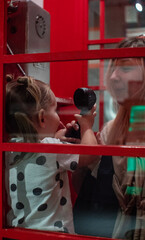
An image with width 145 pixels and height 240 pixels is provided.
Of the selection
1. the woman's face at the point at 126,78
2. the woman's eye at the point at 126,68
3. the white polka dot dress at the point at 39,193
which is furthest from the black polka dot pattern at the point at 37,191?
the woman's eye at the point at 126,68

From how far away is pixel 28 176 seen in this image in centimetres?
149

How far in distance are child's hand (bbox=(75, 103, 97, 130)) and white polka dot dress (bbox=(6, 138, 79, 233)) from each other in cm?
22

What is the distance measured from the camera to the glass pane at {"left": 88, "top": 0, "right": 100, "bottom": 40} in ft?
7.66

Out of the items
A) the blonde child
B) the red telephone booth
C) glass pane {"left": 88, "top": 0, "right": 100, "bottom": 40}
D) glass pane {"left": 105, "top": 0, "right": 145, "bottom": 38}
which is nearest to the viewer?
the red telephone booth

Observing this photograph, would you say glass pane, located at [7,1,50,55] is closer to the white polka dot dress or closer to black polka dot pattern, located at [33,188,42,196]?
the white polka dot dress

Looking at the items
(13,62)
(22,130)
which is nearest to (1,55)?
(13,62)

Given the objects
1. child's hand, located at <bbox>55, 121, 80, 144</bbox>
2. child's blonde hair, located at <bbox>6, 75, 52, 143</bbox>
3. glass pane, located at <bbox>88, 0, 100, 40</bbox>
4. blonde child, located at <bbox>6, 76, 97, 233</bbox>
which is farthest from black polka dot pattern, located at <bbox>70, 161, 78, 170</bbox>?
glass pane, located at <bbox>88, 0, 100, 40</bbox>

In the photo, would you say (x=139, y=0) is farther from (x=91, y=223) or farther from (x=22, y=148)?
(x=91, y=223)

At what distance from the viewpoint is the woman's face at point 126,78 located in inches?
50.9

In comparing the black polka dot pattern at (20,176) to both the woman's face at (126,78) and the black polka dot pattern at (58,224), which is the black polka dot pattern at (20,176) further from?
the woman's face at (126,78)

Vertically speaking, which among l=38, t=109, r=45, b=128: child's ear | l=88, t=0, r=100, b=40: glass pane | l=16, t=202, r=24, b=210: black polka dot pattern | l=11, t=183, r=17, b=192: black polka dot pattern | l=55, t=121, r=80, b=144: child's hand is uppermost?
l=88, t=0, r=100, b=40: glass pane

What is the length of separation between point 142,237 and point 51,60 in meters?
0.85

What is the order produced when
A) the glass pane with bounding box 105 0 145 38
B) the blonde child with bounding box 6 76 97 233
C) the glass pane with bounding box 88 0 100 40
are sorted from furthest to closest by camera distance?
the glass pane with bounding box 88 0 100 40 → the glass pane with bounding box 105 0 145 38 → the blonde child with bounding box 6 76 97 233

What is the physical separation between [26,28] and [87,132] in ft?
2.07
